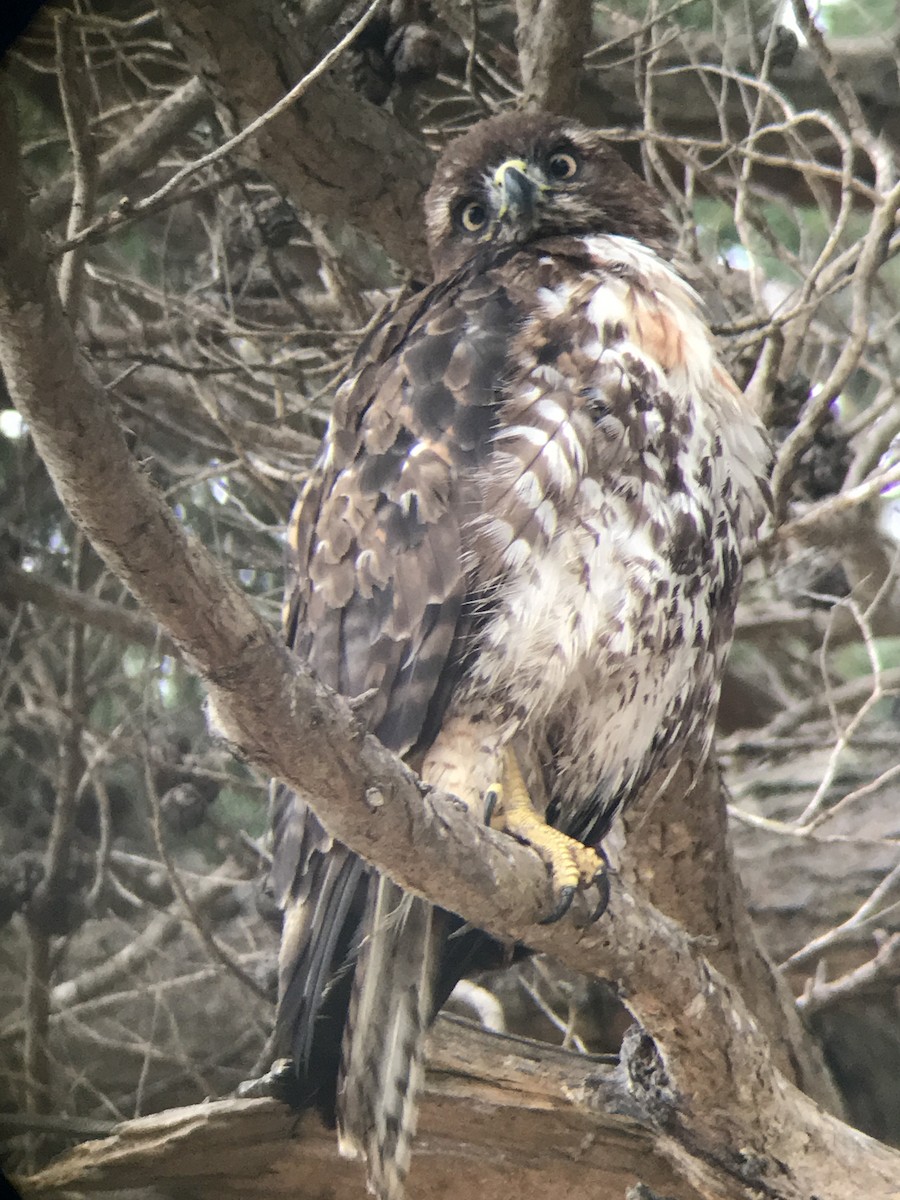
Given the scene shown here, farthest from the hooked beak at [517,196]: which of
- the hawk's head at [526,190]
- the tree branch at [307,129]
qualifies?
the tree branch at [307,129]

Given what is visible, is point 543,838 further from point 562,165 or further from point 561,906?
point 562,165

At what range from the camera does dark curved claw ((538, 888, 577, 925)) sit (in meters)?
1.57

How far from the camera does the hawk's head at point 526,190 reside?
6.58ft

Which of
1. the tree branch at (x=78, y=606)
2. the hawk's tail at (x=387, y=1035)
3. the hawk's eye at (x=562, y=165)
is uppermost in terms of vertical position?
the hawk's eye at (x=562, y=165)

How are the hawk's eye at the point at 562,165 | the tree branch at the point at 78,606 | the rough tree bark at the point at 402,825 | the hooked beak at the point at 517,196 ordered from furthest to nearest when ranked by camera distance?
the hawk's eye at the point at 562,165 < the hooked beak at the point at 517,196 < the tree branch at the point at 78,606 < the rough tree bark at the point at 402,825

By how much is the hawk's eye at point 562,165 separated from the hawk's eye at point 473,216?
0.13 meters

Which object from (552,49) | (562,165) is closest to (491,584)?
(562,165)

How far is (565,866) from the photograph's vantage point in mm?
1634

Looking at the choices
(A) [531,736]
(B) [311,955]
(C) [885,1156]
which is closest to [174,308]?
(A) [531,736]

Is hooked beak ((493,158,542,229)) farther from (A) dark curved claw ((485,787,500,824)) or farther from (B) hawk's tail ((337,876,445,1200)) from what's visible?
(B) hawk's tail ((337,876,445,1200))

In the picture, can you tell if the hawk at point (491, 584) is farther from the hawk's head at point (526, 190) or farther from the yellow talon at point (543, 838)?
the hawk's head at point (526, 190)

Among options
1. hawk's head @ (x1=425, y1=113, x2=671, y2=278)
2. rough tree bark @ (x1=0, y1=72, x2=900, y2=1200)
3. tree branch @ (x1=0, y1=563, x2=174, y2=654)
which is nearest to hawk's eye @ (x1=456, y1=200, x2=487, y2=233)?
hawk's head @ (x1=425, y1=113, x2=671, y2=278)

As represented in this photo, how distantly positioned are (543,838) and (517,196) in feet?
3.31

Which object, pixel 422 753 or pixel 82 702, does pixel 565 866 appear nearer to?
pixel 422 753
